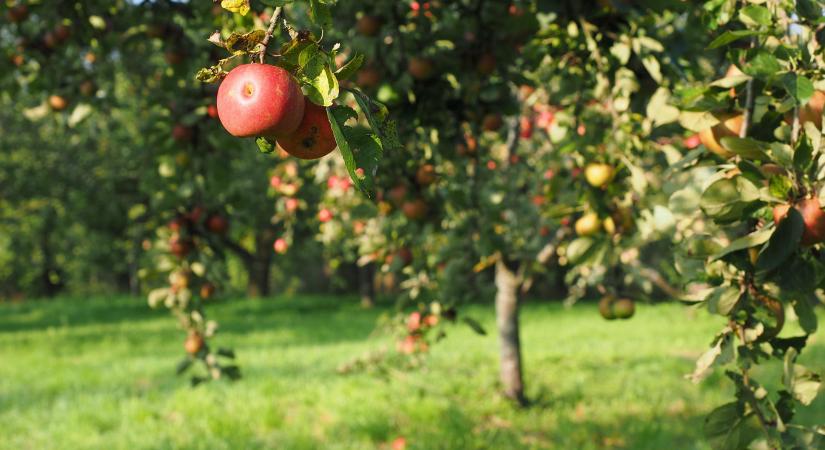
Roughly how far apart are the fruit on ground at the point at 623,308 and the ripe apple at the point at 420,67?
4.03 ft

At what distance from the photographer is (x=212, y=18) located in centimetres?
331

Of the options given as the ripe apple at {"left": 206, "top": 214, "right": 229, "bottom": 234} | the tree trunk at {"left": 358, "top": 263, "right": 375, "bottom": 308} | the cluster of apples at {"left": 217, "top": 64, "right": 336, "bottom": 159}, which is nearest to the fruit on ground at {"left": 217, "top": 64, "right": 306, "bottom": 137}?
the cluster of apples at {"left": 217, "top": 64, "right": 336, "bottom": 159}

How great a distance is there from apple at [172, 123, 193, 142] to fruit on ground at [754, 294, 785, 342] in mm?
2386

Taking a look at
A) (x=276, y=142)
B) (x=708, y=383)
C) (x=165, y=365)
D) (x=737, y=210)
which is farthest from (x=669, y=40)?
(x=165, y=365)

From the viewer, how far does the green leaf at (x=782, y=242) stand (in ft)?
4.62

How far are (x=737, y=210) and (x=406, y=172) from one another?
166 centimetres

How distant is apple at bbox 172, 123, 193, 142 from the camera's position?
310 cm

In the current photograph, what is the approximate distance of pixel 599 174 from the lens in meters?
2.57

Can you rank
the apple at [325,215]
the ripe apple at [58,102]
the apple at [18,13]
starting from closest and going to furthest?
the apple at [18,13]
the ripe apple at [58,102]
the apple at [325,215]

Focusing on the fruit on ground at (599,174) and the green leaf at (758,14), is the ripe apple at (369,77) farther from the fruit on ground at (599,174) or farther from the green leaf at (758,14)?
the green leaf at (758,14)

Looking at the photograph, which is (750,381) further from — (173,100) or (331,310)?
(331,310)

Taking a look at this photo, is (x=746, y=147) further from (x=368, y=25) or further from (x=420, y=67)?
(x=368, y=25)

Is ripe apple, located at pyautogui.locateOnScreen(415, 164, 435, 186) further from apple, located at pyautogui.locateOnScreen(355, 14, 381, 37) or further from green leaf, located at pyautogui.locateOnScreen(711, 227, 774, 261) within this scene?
green leaf, located at pyautogui.locateOnScreen(711, 227, 774, 261)

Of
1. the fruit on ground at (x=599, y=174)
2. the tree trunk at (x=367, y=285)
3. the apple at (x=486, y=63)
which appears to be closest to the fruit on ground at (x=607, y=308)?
the fruit on ground at (x=599, y=174)
